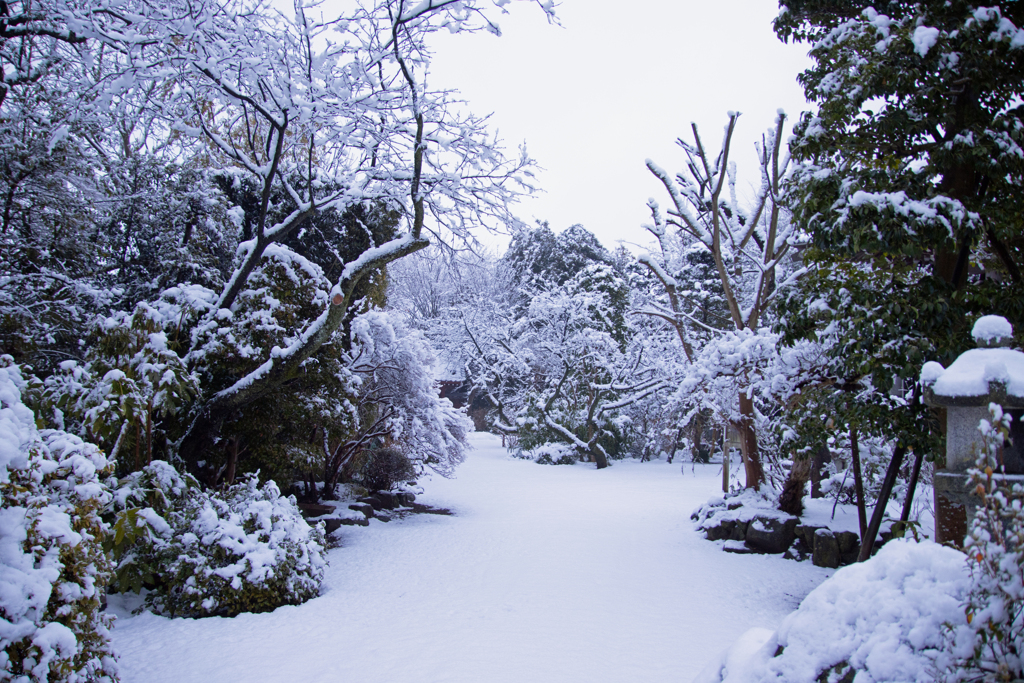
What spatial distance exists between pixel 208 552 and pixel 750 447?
7.16 metres

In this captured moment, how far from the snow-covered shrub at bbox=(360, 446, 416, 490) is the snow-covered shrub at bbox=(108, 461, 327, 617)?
4462mm

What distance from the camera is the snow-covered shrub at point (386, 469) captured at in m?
9.99

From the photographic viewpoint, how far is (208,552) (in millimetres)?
4840

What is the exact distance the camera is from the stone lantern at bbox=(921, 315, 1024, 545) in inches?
103

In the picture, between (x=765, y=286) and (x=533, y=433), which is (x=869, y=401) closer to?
(x=765, y=286)

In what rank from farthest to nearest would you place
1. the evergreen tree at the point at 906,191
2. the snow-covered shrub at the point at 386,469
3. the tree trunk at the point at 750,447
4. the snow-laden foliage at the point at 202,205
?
1. the snow-covered shrub at the point at 386,469
2. the tree trunk at the point at 750,447
3. the snow-laden foliage at the point at 202,205
4. the evergreen tree at the point at 906,191

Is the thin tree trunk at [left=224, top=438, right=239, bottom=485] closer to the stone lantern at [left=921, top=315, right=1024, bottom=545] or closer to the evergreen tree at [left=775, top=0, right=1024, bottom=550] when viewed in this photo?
the evergreen tree at [left=775, top=0, right=1024, bottom=550]

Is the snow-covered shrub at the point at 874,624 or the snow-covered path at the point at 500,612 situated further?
the snow-covered path at the point at 500,612

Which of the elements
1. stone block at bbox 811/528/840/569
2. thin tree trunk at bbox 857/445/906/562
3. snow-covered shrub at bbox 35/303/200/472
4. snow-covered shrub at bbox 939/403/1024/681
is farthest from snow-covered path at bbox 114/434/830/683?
snow-covered shrub at bbox 939/403/1024/681

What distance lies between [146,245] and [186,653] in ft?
19.9

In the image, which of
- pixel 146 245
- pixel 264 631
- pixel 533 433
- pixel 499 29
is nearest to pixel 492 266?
pixel 533 433

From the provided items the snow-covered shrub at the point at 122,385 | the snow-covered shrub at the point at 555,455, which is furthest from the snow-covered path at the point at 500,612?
the snow-covered shrub at the point at 555,455

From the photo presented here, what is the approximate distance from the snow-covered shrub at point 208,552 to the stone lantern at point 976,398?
4652 millimetres

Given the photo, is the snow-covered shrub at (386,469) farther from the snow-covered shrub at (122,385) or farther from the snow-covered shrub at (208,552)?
the snow-covered shrub at (122,385)
